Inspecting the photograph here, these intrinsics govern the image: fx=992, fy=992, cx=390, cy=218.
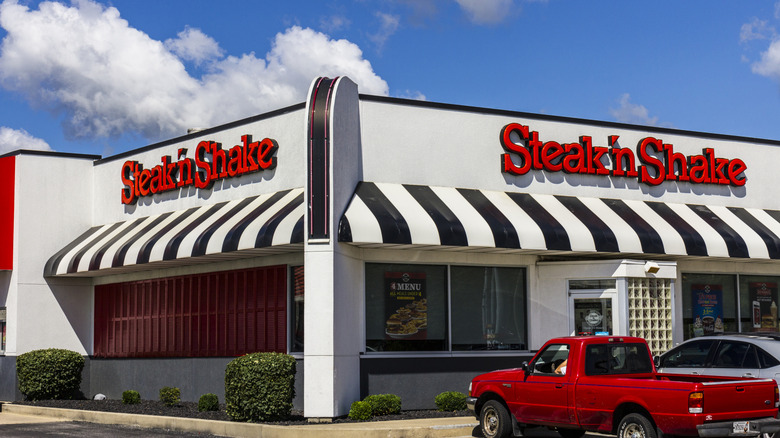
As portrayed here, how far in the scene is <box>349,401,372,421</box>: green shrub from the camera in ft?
58.6

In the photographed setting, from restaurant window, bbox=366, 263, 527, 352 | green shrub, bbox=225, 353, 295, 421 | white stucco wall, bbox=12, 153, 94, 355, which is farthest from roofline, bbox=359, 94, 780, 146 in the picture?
white stucco wall, bbox=12, 153, 94, 355

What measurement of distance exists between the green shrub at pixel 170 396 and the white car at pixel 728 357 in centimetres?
1077

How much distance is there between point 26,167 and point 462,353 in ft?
42.7

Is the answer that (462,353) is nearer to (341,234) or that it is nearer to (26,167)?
(341,234)

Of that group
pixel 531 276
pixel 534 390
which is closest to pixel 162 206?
pixel 531 276

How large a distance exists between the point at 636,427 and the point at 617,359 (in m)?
1.41

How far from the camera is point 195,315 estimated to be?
23438 mm

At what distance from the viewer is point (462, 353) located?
20578mm

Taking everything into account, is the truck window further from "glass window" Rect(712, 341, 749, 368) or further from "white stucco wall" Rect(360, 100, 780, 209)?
"white stucco wall" Rect(360, 100, 780, 209)

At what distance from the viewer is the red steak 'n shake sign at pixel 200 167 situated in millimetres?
21391

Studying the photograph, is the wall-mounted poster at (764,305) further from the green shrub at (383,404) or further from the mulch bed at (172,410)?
the green shrub at (383,404)

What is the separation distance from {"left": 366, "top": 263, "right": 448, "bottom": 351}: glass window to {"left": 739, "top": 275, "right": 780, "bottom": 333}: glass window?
8.06 m

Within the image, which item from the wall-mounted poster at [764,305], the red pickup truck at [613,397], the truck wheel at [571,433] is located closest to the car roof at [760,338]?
the red pickup truck at [613,397]

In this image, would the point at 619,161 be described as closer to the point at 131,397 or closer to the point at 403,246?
the point at 403,246
